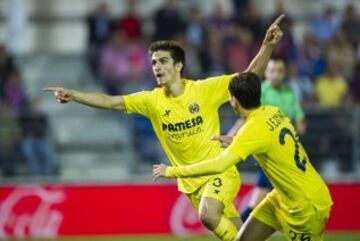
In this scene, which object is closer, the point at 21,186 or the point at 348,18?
the point at 21,186

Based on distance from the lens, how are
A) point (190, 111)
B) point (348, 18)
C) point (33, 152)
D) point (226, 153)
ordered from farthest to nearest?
point (348, 18), point (33, 152), point (190, 111), point (226, 153)

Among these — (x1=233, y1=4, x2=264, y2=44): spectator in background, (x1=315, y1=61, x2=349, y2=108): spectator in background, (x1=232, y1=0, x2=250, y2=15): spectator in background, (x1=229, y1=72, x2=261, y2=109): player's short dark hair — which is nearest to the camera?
(x1=229, y1=72, x2=261, y2=109): player's short dark hair

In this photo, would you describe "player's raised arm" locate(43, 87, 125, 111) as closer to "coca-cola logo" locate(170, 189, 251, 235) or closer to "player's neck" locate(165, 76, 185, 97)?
"player's neck" locate(165, 76, 185, 97)

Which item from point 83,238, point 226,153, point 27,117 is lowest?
point 83,238

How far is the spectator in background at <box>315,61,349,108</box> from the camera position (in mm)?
16531

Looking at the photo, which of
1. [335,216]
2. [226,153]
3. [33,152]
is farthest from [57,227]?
[226,153]

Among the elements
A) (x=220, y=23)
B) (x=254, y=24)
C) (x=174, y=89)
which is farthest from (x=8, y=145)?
(x=174, y=89)

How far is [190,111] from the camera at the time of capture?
31.7 feet

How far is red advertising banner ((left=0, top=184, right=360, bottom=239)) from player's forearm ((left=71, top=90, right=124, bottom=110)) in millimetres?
4671

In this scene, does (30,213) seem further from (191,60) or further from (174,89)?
(174,89)

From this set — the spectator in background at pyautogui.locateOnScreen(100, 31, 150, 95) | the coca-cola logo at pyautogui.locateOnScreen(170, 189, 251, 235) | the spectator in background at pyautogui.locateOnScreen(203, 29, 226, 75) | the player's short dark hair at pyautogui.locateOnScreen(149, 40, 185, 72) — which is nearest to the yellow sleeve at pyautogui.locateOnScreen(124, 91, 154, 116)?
the player's short dark hair at pyautogui.locateOnScreen(149, 40, 185, 72)

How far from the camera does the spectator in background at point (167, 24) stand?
670 inches

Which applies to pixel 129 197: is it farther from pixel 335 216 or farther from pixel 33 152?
pixel 335 216

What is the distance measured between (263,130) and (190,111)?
1.43 meters
